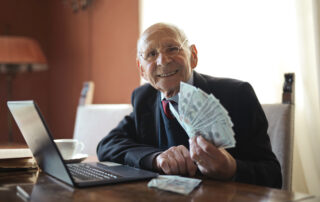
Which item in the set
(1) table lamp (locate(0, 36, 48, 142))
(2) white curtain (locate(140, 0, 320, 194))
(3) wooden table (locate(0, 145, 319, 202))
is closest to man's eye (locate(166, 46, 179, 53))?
(3) wooden table (locate(0, 145, 319, 202))

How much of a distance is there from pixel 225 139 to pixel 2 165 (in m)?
0.65

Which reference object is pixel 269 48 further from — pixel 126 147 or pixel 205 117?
pixel 205 117

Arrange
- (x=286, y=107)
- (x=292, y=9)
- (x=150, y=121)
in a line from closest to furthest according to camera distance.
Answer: (x=286, y=107)
(x=150, y=121)
(x=292, y=9)

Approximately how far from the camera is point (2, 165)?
1.06m

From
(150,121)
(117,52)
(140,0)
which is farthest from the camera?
(117,52)

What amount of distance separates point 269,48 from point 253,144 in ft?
2.52

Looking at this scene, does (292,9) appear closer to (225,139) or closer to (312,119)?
(312,119)

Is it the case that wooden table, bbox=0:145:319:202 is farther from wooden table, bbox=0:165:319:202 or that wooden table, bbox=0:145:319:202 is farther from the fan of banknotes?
the fan of banknotes

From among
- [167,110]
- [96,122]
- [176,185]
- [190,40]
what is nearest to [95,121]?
[96,122]

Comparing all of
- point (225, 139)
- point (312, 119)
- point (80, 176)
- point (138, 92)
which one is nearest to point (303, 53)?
point (312, 119)

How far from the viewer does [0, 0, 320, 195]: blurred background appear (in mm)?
1619

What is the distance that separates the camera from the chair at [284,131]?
4.14ft

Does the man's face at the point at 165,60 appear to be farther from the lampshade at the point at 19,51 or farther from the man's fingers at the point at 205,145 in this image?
the lampshade at the point at 19,51

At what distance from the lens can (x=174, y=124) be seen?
51.1 inches
